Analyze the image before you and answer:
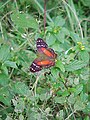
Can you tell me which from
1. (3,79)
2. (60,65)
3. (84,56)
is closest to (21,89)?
(3,79)

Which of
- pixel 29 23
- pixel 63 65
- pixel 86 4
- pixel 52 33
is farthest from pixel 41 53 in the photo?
pixel 86 4

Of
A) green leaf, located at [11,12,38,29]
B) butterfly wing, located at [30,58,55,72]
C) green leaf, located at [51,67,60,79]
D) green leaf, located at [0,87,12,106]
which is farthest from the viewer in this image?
green leaf, located at [11,12,38,29]

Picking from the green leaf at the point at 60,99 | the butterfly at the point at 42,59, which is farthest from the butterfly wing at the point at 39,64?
the green leaf at the point at 60,99

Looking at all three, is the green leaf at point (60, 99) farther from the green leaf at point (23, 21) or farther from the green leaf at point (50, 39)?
the green leaf at point (23, 21)

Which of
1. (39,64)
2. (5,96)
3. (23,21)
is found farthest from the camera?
(23,21)

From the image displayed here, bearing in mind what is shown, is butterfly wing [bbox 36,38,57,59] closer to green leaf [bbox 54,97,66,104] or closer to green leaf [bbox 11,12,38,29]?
green leaf [bbox 54,97,66,104]

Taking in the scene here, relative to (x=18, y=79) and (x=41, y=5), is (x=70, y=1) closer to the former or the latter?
(x=41, y=5)

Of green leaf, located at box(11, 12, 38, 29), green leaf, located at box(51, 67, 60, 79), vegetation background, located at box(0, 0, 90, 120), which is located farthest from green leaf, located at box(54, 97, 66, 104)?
green leaf, located at box(11, 12, 38, 29)

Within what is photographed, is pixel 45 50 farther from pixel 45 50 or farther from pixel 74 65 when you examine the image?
pixel 74 65

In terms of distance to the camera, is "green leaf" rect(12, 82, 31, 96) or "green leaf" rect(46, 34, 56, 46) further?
"green leaf" rect(46, 34, 56, 46)

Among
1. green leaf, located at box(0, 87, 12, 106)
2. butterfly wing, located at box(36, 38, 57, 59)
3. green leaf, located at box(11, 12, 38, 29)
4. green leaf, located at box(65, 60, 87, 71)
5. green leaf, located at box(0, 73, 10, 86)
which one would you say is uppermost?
green leaf, located at box(11, 12, 38, 29)
